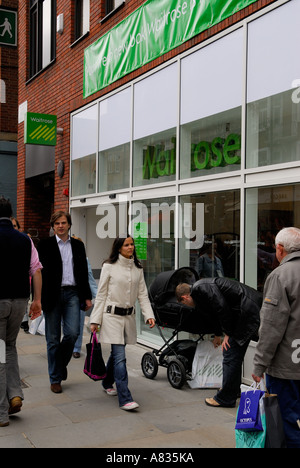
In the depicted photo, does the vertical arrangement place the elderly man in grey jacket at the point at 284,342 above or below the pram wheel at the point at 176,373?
above

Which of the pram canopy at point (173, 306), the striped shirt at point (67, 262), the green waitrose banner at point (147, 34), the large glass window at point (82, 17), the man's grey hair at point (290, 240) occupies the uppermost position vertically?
the large glass window at point (82, 17)

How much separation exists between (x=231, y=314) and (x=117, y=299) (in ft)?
3.77

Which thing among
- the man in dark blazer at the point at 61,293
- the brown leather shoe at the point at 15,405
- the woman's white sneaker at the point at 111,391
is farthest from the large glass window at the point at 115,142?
the brown leather shoe at the point at 15,405

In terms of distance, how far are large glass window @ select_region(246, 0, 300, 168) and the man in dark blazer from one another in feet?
7.43

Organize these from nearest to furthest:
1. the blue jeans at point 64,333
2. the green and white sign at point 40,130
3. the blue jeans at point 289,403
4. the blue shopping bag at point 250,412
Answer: the blue shopping bag at point 250,412, the blue jeans at point 289,403, the blue jeans at point 64,333, the green and white sign at point 40,130

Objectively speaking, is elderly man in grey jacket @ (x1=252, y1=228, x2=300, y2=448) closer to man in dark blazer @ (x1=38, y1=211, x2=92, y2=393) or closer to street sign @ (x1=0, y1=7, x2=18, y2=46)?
man in dark blazer @ (x1=38, y1=211, x2=92, y2=393)

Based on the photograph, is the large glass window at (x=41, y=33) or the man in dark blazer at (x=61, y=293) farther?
the large glass window at (x=41, y=33)

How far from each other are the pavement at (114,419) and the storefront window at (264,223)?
4.81 feet

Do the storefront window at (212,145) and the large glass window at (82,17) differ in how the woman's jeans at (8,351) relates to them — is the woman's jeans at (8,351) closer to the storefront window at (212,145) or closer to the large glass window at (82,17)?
the storefront window at (212,145)

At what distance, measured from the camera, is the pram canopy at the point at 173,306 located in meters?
5.91

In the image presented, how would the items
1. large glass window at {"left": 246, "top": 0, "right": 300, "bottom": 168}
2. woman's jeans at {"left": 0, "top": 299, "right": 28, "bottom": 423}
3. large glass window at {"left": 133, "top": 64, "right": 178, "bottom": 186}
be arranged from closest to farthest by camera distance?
woman's jeans at {"left": 0, "top": 299, "right": 28, "bottom": 423} < large glass window at {"left": 246, "top": 0, "right": 300, "bottom": 168} < large glass window at {"left": 133, "top": 64, "right": 178, "bottom": 186}

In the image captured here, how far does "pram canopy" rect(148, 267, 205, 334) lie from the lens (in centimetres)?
591

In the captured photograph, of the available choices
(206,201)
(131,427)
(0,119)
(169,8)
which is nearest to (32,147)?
(0,119)

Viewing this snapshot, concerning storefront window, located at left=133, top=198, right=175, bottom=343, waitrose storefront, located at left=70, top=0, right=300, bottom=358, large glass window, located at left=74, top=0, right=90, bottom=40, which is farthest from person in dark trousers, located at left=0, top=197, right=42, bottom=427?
large glass window, located at left=74, top=0, right=90, bottom=40
